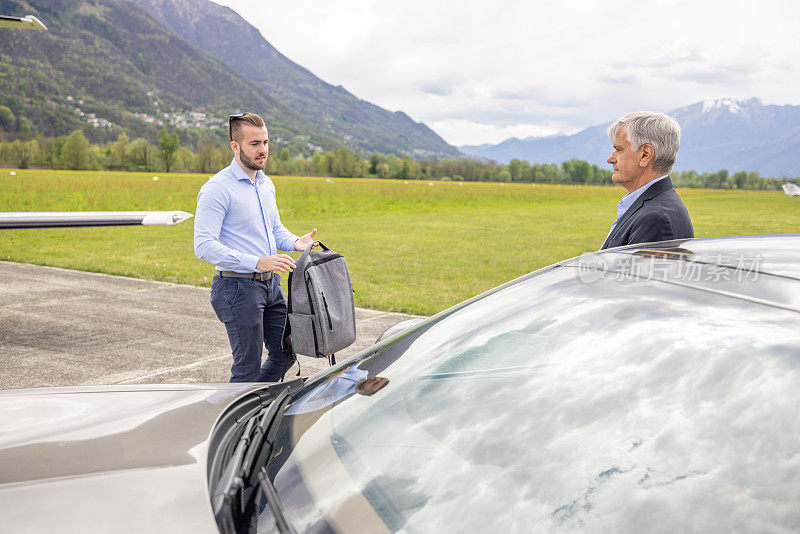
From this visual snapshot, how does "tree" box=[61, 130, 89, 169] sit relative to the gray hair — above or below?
above

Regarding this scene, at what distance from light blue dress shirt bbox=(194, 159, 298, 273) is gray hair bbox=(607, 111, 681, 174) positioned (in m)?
2.14

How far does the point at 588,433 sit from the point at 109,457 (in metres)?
1.15

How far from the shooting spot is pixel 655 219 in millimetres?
2896

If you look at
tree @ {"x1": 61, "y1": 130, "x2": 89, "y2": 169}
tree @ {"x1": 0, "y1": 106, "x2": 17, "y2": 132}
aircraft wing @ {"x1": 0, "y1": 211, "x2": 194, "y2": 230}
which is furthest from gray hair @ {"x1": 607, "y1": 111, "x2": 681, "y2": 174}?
tree @ {"x1": 0, "y1": 106, "x2": 17, "y2": 132}

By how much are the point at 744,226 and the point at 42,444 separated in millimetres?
30146

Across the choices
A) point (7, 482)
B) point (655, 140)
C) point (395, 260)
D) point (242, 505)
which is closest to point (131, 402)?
point (7, 482)

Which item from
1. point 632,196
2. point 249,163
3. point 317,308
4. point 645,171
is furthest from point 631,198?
point 249,163

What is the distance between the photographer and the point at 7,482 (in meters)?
1.42

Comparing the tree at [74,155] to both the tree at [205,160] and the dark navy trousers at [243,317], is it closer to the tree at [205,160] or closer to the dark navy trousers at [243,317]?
the tree at [205,160]

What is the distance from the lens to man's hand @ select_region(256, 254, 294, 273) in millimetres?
3431

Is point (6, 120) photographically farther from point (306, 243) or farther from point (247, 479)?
point (247, 479)

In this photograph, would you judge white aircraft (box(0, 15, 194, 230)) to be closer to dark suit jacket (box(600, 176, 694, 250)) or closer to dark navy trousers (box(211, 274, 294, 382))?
dark navy trousers (box(211, 274, 294, 382))

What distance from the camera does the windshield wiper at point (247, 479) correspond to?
127cm

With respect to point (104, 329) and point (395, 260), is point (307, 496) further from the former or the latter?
point (395, 260)
